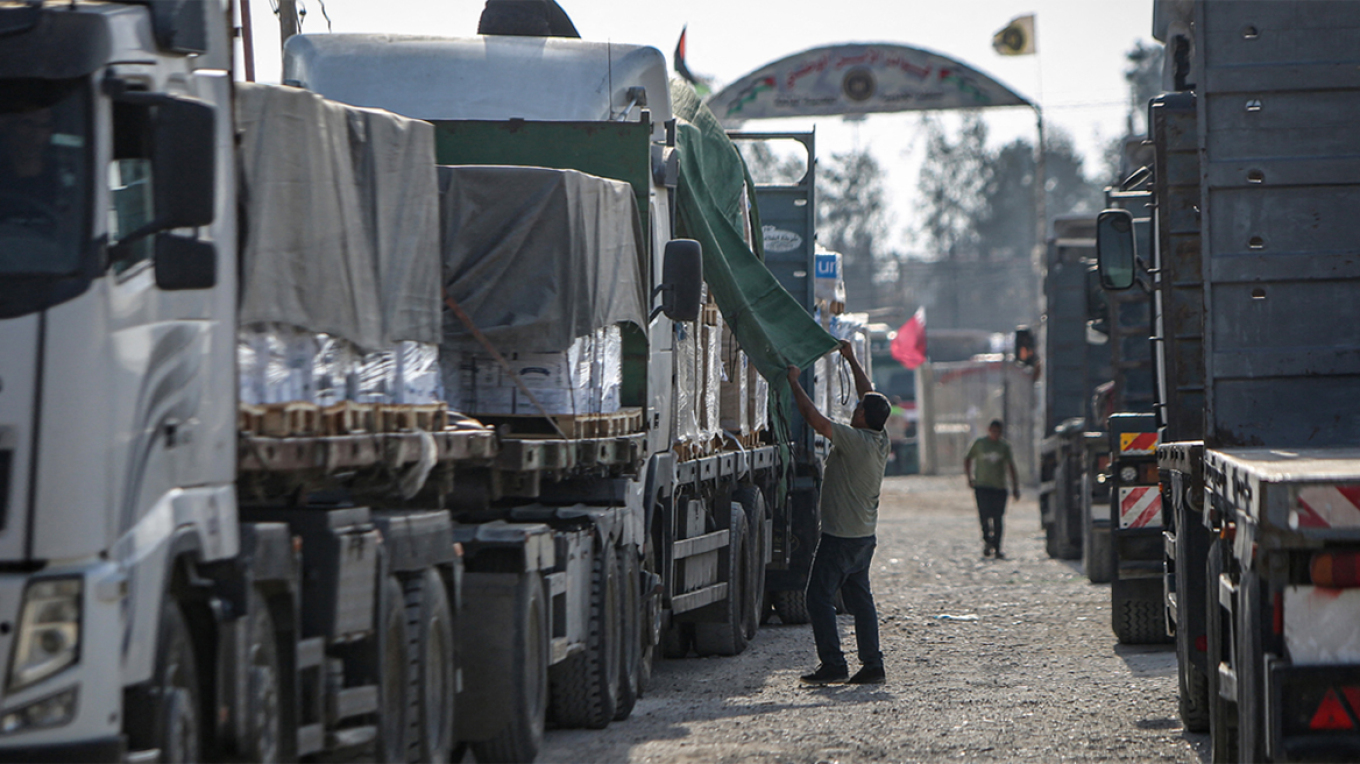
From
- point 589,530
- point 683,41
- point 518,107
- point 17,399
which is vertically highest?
point 683,41

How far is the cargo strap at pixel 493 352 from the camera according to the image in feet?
28.8

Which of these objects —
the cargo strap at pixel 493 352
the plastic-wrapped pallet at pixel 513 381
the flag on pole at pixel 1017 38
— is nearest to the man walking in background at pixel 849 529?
the plastic-wrapped pallet at pixel 513 381

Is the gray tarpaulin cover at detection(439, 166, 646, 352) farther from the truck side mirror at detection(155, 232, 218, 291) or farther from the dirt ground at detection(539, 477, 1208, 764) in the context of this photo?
the truck side mirror at detection(155, 232, 218, 291)

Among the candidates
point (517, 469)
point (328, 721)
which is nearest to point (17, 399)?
point (328, 721)

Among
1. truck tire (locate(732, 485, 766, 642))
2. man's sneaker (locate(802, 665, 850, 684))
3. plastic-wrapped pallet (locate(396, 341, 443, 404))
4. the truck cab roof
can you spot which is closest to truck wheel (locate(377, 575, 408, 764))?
plastic-wrapped pallet (locate(396, 341, 443, 404))

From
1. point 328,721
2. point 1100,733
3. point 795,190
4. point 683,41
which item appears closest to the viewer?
point 328,721

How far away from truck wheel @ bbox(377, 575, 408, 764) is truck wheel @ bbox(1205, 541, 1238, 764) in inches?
127

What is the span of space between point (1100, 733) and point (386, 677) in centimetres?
391

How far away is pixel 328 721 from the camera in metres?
6.84

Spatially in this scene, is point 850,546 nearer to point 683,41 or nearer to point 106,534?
point 106,534

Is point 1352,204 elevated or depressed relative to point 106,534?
elevated

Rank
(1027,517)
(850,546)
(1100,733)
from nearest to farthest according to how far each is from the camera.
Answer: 1. (1100,733)
2. (850,546)
3. (1027,517)

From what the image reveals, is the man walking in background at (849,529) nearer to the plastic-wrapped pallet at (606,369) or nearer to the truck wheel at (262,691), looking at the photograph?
the plastic-wrapped pallet at (606,369)

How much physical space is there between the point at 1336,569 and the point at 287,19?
333 inches
